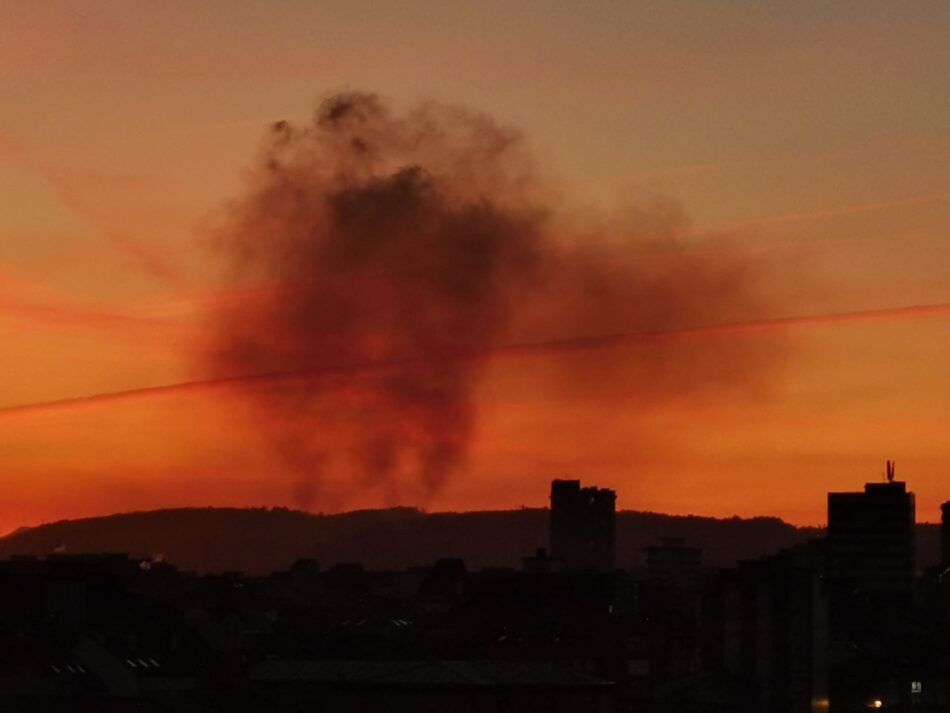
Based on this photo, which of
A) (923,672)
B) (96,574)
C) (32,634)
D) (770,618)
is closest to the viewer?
(32,634)

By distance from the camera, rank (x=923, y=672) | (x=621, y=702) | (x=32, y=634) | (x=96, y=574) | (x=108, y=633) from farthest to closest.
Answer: (x=923, y=672) → (x=621, y=702) → (x=96, y=574) → (x=108, y=633) → (x=32, y=634)

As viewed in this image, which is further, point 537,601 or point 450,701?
point 537,601

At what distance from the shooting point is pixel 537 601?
17938 centimetres

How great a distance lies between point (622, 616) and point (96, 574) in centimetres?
4795

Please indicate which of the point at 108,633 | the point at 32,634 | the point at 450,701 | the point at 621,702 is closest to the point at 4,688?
the point at 32,634

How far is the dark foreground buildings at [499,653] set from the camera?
381 feet

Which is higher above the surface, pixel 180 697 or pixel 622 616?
pixel 622 616

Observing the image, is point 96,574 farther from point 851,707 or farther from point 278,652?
point 851,707

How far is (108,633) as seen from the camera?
122750mm

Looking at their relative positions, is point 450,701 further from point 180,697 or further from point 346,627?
point 346,627

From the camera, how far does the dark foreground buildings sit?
11600cm

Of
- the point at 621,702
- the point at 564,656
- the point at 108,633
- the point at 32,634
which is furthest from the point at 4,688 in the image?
the point at 564,656

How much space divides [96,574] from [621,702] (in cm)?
3172

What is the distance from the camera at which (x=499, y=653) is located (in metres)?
162
